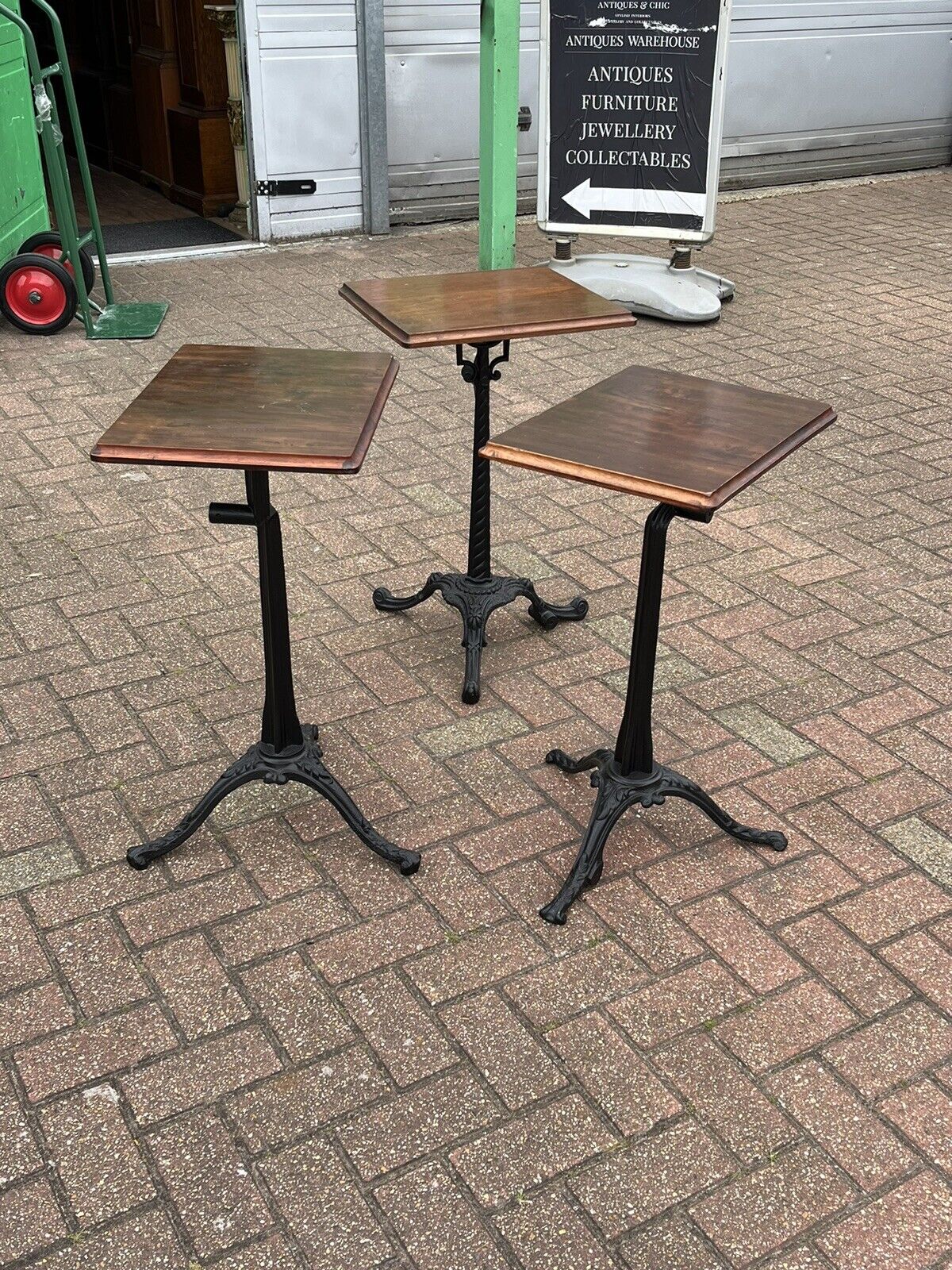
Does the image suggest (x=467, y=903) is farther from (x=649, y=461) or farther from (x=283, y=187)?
(x=283, y=187)

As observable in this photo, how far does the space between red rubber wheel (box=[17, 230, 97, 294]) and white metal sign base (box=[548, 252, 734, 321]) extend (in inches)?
104

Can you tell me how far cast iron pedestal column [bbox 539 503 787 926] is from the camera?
304 centimetres

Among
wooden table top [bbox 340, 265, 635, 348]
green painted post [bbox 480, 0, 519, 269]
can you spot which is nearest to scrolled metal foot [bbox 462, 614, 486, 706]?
wooden table top [bbox 340, 265, 635, 348]

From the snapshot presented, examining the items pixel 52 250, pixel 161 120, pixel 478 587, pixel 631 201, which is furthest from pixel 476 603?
pixel 161 120

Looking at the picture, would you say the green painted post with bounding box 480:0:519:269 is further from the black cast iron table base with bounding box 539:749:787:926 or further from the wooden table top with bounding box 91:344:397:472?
the black cast iron table base with bounding box 539:749:787:926

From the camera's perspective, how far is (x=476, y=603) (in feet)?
13.4

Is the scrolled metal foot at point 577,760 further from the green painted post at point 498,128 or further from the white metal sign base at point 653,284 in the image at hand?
the green painted post at point 498,128

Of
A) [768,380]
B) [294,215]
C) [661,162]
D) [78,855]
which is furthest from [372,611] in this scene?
[294,215]

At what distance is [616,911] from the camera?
3.08 metres

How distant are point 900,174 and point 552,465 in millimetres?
9826

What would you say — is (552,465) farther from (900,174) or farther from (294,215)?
(900,174)

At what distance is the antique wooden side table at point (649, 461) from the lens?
8.85ft

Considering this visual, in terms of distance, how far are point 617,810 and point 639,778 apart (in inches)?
4.5

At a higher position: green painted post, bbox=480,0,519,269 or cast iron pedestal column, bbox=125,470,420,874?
green painted post, bbox=480,0,519,269
